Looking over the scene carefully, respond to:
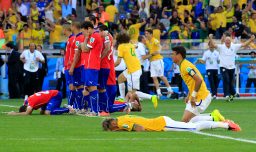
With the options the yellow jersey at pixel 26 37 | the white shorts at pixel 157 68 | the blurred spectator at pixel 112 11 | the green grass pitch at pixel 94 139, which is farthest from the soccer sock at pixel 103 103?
the blurred spectator at pixel 112 11

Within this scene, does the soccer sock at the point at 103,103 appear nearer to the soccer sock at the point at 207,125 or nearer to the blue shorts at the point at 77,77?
the blue shorts at the point at 77,77

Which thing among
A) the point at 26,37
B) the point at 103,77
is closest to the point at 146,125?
the point at 103,77

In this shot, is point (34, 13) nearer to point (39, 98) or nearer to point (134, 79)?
point (134, 79)

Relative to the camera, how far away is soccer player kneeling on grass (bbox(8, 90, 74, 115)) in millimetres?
21766

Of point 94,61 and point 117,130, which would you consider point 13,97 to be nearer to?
point 94,61

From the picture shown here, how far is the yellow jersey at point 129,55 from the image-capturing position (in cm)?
2605

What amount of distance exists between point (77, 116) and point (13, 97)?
13.0 m

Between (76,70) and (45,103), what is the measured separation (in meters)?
1.26

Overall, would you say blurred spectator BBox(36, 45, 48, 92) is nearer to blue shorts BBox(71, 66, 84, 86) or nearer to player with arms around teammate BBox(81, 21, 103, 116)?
blue shorts BBox(71, 66, 84, 86)

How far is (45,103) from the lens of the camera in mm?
22125

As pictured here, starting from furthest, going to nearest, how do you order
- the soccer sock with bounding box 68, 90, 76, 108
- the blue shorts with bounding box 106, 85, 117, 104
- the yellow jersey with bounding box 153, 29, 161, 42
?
the yellow jersey with bounding box 153, 29, 161, 42 → the soccer sock with bounding box 68, 90, 76, 108 → the blue shorts with bounding box 106, 85, 117, 104

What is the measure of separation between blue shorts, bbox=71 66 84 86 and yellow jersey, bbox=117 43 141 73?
336 cm

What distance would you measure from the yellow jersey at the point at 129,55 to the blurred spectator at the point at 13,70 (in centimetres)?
834

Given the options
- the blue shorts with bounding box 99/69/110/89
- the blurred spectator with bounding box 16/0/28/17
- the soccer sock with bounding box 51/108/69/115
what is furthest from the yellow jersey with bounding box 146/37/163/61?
the soccer sock with bounding box 51/108/69/115
